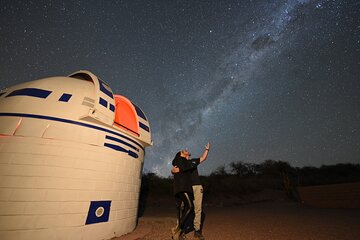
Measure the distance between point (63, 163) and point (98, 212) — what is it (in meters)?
1.40

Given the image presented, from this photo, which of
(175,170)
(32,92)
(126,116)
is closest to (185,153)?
(175,170)

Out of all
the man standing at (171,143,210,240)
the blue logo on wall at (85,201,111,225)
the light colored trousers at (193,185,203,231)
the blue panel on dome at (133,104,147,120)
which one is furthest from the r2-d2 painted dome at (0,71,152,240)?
the light colored trousers at (193,185,203,231)

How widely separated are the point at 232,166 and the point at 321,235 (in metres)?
33.1

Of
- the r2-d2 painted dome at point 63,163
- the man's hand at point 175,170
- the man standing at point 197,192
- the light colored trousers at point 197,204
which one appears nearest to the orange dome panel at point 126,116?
the r2-d2 painted dome at point 63,163

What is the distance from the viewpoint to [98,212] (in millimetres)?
4523

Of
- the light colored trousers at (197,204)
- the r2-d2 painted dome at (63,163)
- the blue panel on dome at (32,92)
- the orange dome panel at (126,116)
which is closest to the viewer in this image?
the r2-d2 painted dome at (63,163)

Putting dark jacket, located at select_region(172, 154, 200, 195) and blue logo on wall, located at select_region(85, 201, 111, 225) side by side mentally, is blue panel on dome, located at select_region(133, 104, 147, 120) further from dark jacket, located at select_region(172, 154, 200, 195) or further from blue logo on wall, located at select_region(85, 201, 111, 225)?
blue logo on wall, located at select_region(85, 201, 111, 225)

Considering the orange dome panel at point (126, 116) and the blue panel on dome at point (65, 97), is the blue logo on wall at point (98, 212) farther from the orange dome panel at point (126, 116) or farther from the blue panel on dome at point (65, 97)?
the blue panel on dome at point (65, 97)

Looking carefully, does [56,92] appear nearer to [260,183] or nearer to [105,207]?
[105,207]

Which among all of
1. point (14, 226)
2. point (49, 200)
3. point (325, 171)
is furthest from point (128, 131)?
point (325, 171)

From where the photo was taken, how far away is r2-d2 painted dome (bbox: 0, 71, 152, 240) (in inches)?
146

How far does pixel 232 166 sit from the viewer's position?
37.0 meters

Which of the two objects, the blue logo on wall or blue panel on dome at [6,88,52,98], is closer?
Result: the blue logo on wall

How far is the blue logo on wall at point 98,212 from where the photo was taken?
435cm
